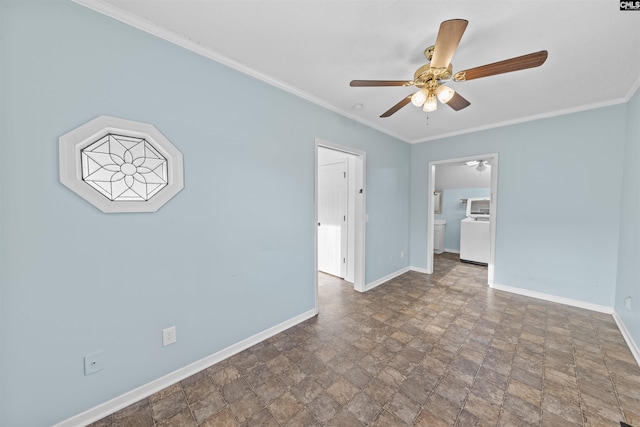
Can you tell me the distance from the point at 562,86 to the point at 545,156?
42.3 inches

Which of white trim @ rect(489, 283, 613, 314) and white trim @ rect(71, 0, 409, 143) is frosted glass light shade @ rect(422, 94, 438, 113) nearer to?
white trim @ rect(71, 0, 409, 143)

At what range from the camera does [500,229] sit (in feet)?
11.3

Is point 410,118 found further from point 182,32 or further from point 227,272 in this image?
point 227,272

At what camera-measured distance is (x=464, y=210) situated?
228 inches

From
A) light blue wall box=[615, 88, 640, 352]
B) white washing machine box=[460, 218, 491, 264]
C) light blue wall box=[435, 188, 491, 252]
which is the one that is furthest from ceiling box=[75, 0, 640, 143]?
light blue wall box=[435, 188, 491, 252]

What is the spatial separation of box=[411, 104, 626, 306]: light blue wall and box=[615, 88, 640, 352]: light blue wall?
0.14 metres

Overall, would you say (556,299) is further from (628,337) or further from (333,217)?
(333,217)

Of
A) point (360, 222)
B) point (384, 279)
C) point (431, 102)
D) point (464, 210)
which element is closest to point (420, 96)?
point (431, 102)

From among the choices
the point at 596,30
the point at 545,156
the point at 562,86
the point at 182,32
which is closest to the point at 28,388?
the point at 182,32

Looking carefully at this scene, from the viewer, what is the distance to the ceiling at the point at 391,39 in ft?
4.56

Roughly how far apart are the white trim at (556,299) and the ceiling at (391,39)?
2.39 m

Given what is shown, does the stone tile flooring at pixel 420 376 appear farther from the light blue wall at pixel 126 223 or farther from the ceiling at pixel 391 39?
the ceiling at pixel 391 39

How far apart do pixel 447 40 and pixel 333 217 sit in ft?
9.55

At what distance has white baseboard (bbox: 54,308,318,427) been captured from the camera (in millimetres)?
1382
